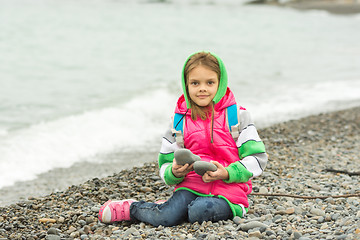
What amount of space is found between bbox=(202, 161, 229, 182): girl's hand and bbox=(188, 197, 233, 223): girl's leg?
0.71 ft

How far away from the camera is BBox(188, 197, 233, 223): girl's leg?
3924mm

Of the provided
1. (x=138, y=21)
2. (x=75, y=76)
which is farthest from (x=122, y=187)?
(x=138, y=21)

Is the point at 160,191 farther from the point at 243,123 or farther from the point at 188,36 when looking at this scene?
the point at 188,36

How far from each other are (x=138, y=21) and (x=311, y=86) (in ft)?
80.7

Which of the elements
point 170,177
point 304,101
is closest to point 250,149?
point 170,177

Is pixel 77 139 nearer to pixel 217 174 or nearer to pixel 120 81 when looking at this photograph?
pixel 217 174

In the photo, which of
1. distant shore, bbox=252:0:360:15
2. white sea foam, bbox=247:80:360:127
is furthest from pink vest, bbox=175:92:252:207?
distant shore, bbox=252:0:360:15

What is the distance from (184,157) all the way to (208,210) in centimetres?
51

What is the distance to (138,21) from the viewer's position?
37.7 meters

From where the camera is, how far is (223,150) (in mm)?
3992

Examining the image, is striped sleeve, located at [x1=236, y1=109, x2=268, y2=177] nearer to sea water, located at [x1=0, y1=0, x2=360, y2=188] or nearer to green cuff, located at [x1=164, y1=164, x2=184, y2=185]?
green cuff, located at [x1=164, y1=164, x2=184, y2=185]

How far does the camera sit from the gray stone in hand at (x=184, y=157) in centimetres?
375

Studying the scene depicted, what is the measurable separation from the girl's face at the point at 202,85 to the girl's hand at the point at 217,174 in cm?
55

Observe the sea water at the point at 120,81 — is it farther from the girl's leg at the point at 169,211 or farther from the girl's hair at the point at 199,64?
the girl's hair at the point at 199,64
